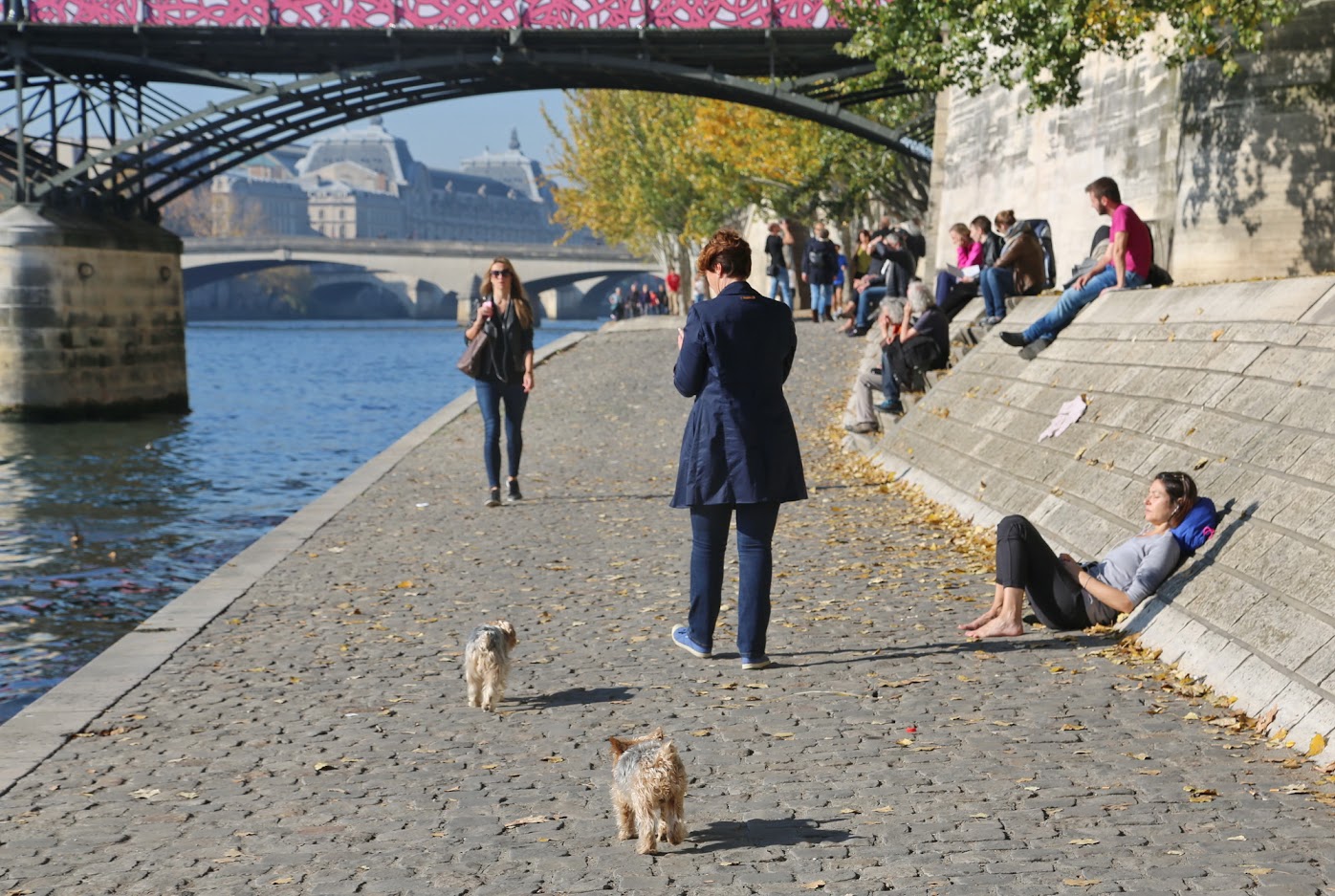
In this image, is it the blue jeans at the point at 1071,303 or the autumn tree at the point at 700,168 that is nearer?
the blue jeans at the point at 1071,303

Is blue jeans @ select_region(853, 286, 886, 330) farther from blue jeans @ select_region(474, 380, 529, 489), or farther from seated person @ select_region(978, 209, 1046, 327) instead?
blue jeans @ select_region(474, 380, 529, 489)

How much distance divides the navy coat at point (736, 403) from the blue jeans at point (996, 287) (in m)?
9.64

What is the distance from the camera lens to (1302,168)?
16.9 metres

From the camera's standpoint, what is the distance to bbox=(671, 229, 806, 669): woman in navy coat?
22.7 ft

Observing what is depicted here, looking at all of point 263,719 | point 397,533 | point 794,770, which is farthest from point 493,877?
point 397,533

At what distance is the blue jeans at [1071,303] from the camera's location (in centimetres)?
1343

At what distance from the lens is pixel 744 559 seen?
7105 millimetres

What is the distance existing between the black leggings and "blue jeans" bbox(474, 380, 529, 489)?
555 cm

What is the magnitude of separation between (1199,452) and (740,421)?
309cm

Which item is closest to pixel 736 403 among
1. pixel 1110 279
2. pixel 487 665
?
pixel 487 665

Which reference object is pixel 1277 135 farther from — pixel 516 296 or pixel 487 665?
pixel 487 665

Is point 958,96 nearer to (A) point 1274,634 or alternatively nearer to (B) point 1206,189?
(B) point 1206,189

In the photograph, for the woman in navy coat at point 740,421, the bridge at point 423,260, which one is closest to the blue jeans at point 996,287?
the woman in navy coat at point 740,421

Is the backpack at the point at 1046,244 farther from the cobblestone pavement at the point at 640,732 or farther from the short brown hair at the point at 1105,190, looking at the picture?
the cobblestone pavement at the point at 640,732
